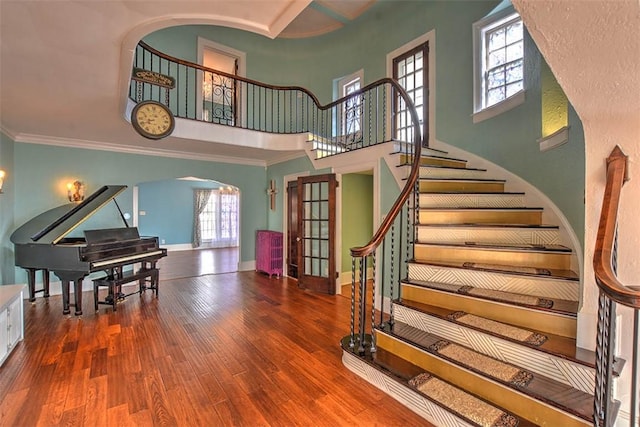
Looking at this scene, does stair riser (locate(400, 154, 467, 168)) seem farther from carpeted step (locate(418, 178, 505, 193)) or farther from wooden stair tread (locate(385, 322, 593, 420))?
wooden stair tread (locate(385, 322, 593, 420))

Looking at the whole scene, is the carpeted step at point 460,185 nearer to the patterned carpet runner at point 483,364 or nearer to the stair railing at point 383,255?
the stair railing at point 383,255

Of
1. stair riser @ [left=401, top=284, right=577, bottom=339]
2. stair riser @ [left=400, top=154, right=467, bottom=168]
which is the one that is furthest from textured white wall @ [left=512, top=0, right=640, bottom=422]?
stair riser @ [left=400, top=154, right=467, bottom=168]

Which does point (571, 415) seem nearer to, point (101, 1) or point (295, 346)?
point (295, 346)

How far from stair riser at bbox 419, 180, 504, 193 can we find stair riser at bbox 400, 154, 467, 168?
46cm

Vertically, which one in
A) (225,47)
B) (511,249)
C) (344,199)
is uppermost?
(225,47)

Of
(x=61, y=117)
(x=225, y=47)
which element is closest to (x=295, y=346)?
(x=61, y=117)

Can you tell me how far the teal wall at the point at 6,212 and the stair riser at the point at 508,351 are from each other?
5562 mm

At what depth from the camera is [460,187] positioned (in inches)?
142

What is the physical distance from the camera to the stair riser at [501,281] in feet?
7.04

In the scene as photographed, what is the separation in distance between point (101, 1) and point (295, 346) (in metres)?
2.99

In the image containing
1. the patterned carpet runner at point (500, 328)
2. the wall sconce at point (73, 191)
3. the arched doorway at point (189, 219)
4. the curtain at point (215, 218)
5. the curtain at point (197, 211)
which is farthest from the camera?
the curtain at point (215, 218)

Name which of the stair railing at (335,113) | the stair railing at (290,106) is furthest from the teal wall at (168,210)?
the stair railing at (290,106)

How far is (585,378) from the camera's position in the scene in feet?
5.19

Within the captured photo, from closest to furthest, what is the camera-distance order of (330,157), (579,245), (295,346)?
(579,245), (295,346), (330,157)
